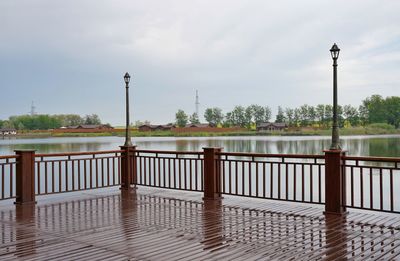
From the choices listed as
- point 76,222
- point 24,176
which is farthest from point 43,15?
point 76,222

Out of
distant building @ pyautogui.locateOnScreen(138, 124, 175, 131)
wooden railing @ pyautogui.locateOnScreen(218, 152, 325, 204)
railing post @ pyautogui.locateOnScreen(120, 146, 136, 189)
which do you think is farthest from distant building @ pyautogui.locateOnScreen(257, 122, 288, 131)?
railing post @ pyautogui.locateOnScreen(120, 146, 136, 189)

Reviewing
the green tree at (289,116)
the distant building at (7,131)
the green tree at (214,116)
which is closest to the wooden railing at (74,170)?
the distant building at (7,131)

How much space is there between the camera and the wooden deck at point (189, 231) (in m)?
4.18

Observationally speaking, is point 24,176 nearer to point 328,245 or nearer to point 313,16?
point 328,245

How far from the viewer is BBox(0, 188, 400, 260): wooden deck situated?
13.7 ft

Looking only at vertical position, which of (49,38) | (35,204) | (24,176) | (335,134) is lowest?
(35,204)

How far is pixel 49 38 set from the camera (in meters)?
25.5

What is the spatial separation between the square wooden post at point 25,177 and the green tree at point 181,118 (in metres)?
22.2

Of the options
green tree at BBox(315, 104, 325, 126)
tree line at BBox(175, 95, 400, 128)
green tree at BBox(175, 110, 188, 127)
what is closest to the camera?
tree line at BBox(175, 95, 400, 128)

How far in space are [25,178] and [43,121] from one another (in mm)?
19064

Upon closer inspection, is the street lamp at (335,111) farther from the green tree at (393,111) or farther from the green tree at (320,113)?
the green tree at (320,113)

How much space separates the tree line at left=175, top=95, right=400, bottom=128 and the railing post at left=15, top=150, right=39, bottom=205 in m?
15.7

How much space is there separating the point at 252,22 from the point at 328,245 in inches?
919

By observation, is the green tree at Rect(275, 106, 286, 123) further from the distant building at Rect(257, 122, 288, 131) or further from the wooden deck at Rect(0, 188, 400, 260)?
the wooden deck at Rect(0, 188, 400, 260)
